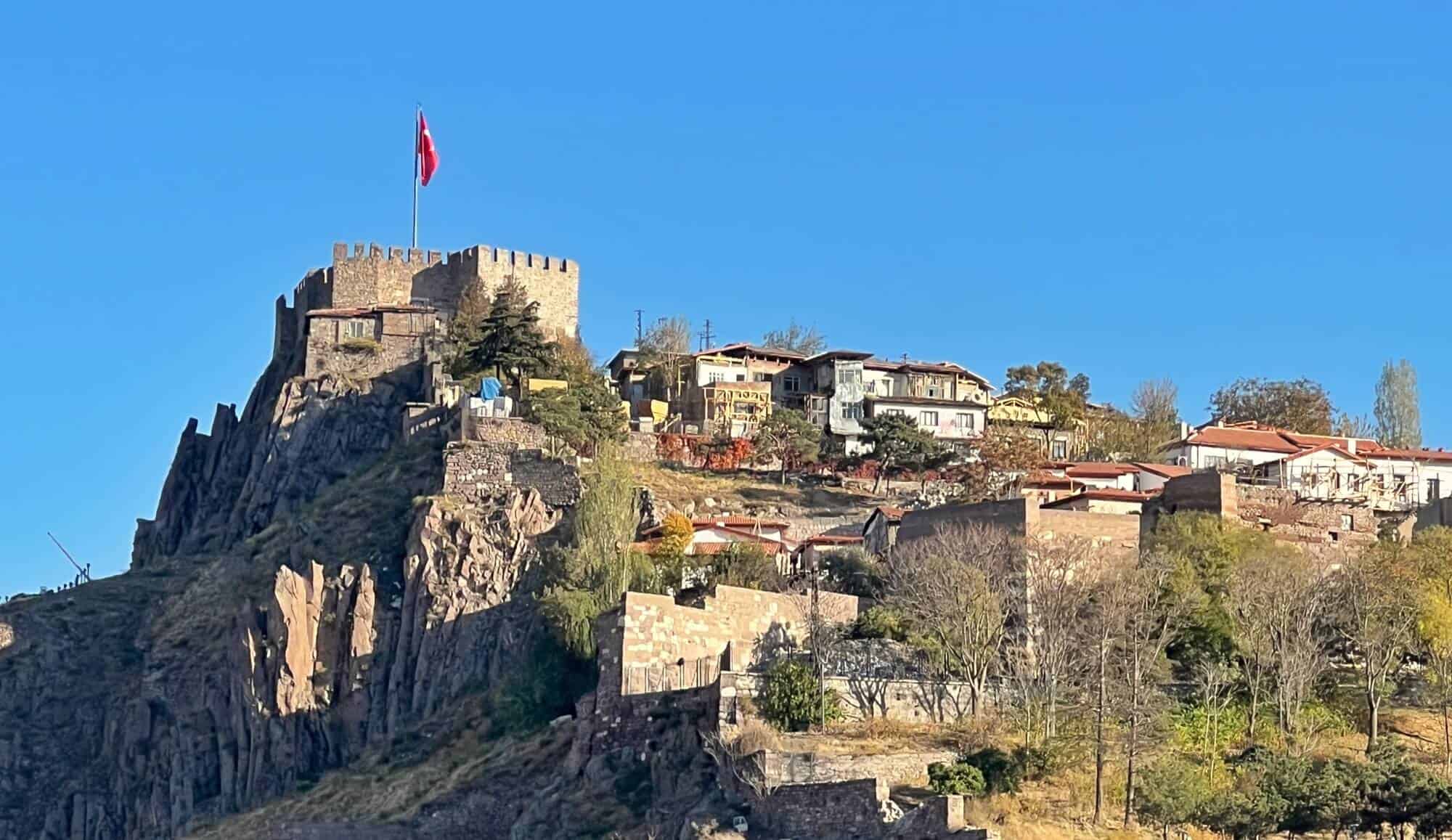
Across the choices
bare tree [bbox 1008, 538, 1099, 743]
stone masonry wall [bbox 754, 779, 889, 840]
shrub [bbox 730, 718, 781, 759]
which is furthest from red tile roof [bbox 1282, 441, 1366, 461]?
stone masonry wall [bbox 754, 779, 889, 840]

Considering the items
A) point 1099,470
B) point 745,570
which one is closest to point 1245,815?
point 745,570

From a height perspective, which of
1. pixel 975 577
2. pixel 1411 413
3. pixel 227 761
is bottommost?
pixel 227 761

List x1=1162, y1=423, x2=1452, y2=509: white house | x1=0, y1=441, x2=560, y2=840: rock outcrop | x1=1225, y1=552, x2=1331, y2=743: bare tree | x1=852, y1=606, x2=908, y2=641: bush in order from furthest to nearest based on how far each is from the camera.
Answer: x1=1162, y1=423, x2=1452, y2=509: white house < x1=0, y1=441, x2=560, y2=840: rock outcrop < x1=852, y1=606, x2=908, y2=641: bush < x1=1225, y1=552, x2=1331, y2=743: bare tree

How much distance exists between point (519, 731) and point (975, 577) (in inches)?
506

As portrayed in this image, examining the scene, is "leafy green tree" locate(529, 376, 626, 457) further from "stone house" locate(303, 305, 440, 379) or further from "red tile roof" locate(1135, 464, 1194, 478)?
"red tile roof" locate(1135, 464, 1194, 478)

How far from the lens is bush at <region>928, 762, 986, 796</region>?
58281 mm

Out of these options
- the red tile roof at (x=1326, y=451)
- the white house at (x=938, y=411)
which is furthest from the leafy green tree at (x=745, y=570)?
the white house at (x=938, y=411)

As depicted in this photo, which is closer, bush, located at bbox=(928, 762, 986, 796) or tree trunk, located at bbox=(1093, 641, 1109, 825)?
bush, located at bbox=(928, 762, 986, 796)

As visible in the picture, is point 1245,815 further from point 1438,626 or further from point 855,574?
point 855,574

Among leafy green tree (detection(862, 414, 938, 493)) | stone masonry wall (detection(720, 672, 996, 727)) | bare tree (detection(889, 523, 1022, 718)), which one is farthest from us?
leafy green tree (detection(862, 414, 938, 493))

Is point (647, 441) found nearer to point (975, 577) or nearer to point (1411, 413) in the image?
point (975, 577)

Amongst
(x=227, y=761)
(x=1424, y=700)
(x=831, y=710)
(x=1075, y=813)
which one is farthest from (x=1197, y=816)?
(x=227, y=761)

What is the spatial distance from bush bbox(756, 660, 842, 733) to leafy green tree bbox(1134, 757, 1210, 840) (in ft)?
25.8

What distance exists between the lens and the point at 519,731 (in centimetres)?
7175
